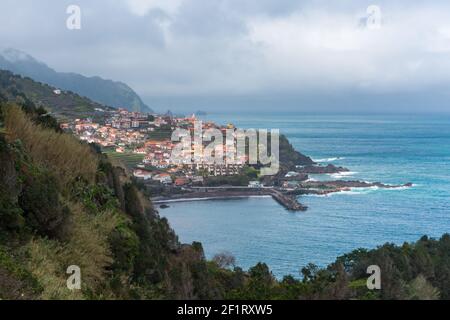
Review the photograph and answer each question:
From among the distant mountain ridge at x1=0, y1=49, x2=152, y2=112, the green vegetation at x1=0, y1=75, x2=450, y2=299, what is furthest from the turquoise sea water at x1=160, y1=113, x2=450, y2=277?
the distant mountain ridge at x1=0, y1=49, x2=152, y2=112

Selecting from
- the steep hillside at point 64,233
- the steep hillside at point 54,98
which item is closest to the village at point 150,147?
the steep hillside at point 54,98

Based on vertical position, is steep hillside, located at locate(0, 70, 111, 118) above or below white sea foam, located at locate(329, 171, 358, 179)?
above

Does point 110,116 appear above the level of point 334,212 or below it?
above

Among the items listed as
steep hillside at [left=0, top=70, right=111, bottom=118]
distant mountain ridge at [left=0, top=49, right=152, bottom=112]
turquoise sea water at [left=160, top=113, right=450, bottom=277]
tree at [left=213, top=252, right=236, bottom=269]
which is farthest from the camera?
distant mountain ridge at [left=0, top=49, right=152, bottom=112]

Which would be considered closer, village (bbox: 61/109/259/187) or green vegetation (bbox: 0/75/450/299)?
green vegetation (bbox: 0/75/450/299)

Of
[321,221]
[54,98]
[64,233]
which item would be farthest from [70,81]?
[64,233]

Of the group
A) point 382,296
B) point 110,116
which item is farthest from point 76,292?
point 110,116

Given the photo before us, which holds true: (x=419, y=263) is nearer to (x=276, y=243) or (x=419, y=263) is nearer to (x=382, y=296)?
(x=382, y=296)

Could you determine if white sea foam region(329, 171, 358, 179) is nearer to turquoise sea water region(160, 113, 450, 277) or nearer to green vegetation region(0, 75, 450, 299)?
turquoise sea water region(160, 113, 450, 277)
